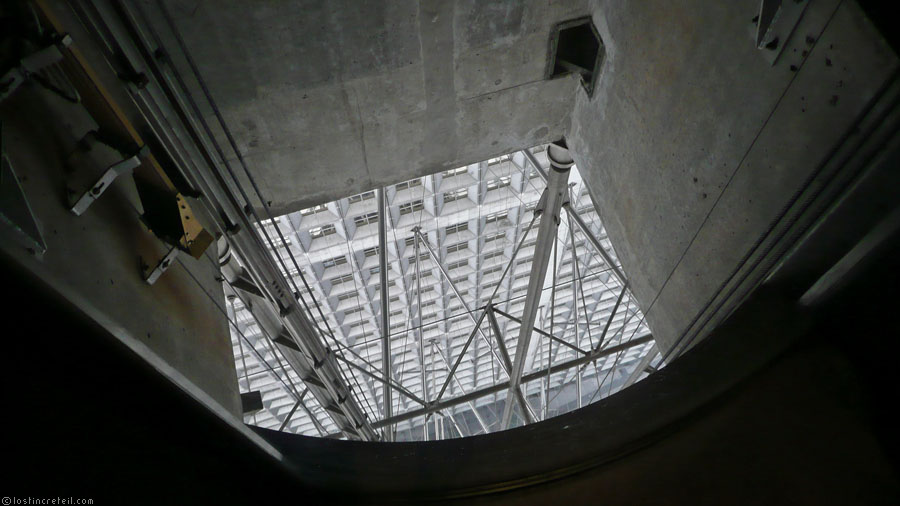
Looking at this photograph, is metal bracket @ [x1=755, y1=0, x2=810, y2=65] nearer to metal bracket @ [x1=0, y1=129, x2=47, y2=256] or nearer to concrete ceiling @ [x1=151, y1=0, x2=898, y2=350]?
concrete ceiling @ [x1=151, y1=0, x2=898, y2=350]

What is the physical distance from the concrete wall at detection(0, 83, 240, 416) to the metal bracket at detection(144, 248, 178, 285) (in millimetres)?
65

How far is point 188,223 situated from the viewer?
4.97 metres

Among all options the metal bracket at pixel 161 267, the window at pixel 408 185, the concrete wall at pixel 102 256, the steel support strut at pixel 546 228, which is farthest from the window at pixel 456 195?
the metal bracket at pixel 161 267

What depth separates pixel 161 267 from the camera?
191 inches

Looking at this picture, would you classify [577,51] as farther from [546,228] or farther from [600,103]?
[546,228]

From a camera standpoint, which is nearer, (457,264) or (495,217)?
(495,217)

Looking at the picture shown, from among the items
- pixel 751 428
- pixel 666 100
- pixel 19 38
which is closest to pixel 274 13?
pixel 19 38

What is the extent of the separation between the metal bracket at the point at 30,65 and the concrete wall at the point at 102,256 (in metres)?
0.21

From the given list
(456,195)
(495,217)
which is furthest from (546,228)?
(495,217)

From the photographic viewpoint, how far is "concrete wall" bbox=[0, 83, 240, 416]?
346cm

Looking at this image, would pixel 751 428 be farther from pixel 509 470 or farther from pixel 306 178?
pixel 306 178

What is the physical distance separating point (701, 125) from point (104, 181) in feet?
17.0

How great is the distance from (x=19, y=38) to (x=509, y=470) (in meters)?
4.06

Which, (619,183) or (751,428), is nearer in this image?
(751,428)
